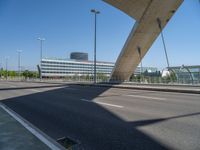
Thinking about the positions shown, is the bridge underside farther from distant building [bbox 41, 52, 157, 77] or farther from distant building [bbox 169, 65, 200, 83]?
distant building [bbox 41, 52, 157, 77]

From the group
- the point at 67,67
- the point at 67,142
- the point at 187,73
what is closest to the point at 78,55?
the point at 67,67

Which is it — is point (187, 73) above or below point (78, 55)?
below

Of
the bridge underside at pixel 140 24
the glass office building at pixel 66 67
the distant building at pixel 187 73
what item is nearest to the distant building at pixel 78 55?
the glass office building at pixel 66 67

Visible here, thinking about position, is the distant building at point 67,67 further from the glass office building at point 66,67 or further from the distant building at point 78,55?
the distant building at point 78,55

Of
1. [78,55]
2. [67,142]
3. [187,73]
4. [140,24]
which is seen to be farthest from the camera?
[78,55]

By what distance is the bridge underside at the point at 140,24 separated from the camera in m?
30.4

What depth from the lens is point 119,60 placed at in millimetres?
42125

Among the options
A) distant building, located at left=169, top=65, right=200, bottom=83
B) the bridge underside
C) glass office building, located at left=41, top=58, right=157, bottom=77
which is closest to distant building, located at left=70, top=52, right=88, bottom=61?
glass office building, located at left=41, top=58, right=157, bottom=77

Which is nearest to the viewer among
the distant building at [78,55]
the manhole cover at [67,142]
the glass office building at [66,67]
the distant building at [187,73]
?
the manhole cover at [67,142]

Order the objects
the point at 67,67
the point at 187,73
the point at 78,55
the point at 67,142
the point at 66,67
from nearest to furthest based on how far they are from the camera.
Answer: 1. the point at 67,142
2. the point at 187,73
3. the point at 66,67
4. the point at 67,67
5. the point at 78,55

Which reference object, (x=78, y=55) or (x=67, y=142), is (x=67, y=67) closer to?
(x=78, y=55)

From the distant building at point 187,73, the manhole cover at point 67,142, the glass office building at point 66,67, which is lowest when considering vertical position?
the manhole cover at point 67,142

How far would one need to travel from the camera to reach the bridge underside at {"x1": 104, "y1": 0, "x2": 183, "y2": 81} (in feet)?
99.7

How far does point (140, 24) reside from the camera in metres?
34.4
